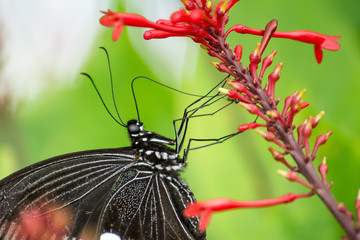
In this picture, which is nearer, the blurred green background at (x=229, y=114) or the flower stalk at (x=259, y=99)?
the flower stalk at (x=259, y=99)

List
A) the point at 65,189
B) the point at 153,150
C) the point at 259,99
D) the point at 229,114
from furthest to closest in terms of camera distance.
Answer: the point at 229,114, the point at 153,150, the point at 65,189, the point at 259,99

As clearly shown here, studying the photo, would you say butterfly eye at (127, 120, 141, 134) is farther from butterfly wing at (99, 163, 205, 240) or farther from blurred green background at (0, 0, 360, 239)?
blurred green background at (0, 0, 360, 239)

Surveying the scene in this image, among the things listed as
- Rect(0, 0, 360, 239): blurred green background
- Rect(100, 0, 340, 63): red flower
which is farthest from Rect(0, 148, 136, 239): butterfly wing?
Rect(100, 0, 340, 63): red flower

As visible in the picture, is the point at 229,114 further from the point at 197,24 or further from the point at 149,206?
the point at 197,24

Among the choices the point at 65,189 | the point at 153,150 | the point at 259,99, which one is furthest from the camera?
the point at 153,150

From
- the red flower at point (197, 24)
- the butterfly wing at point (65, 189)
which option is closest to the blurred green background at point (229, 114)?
the butterfly wing at point (65, 189)

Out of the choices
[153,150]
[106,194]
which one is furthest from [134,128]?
[106,194]

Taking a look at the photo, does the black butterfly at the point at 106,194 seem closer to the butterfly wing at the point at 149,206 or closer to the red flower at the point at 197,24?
the butterfly wing at the point at 149,206
